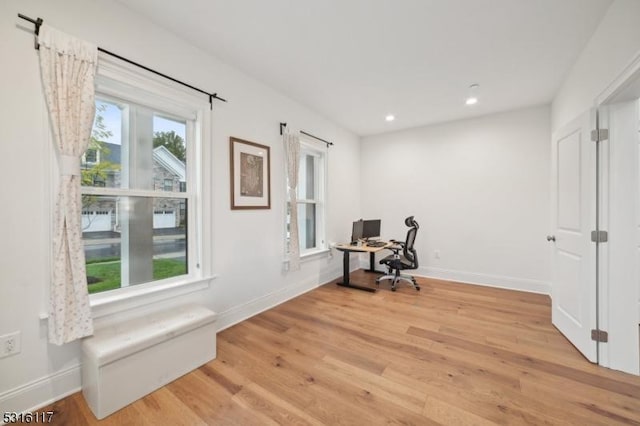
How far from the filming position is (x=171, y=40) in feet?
7.30

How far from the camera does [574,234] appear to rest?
90.0 inches

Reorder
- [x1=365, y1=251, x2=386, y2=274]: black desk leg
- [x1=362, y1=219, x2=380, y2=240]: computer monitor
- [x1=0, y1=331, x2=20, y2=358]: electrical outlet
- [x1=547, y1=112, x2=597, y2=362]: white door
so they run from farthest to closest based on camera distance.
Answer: [x1=365, y1=251, x2=386, y2=274]: black desk leg
[x1=362, y1=219, x2=380, y2=240]: computer monitor
[x1=547, y1=112, x2=597, y2=362]: white door
[x1=0, y1=331, x2=20, y2=358]: electrical outlet

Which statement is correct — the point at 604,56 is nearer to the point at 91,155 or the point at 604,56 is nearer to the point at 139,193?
the point at 139,193

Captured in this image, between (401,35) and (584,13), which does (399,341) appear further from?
(584,13)

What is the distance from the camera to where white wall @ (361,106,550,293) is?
148 inches

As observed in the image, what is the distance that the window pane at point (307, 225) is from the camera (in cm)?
404

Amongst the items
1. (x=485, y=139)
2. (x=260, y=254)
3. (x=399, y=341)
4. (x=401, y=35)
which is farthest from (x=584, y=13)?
(x=260, y=254)

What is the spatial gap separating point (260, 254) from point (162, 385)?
4.96 ft

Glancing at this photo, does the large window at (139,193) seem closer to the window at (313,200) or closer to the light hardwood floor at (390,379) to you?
the light hardwood floor at (390,379)

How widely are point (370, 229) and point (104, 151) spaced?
12.3 ft

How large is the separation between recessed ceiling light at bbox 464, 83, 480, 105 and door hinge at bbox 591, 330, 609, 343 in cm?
273

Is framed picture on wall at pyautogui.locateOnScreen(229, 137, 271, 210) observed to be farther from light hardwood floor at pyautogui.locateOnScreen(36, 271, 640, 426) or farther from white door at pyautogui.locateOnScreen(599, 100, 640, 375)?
white door at pyautogui.locateOnScreen(599, 100, 640, 375)

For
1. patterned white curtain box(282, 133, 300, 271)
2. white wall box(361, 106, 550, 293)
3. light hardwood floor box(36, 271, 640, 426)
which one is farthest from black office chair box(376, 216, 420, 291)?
patterned white curtain box(282, 133, 300, 271)

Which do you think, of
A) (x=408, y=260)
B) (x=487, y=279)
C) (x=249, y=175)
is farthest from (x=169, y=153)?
(x=487, y=279)
